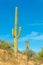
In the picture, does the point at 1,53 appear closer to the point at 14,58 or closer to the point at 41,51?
the point at 14,58

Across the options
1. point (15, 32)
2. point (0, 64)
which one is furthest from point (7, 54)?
point (0, 64)

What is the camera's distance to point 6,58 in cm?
1859

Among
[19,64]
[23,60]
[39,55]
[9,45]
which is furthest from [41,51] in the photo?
[19,64]

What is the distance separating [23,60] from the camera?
19.5 meters

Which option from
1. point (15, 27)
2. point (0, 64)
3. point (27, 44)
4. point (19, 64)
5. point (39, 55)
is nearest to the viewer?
point (0, 64)

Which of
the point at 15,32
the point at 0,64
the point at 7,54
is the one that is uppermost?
the point at 15,32

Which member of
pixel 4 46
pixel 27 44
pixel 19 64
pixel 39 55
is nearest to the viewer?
pixel 19 64

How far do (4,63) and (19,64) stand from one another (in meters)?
1.59

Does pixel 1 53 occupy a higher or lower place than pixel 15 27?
lower

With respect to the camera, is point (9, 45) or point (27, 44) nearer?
point (27, 44)

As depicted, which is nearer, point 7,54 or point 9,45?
point 7,54

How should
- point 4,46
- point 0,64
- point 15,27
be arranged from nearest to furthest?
point 0,64 < point 15,27 < point 4,46

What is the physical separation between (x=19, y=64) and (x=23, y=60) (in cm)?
203

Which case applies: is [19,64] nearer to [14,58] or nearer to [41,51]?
[14,58]
